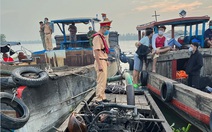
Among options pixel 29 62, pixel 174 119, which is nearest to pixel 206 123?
pixel 174 119

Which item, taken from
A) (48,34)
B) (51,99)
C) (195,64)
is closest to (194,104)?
(195,64)

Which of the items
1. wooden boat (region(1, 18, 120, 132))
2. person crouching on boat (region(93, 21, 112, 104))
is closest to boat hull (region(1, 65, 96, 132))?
wooden boat (region(1, 18, 120, 132))

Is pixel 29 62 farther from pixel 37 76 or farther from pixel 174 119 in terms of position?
pixel 174 119

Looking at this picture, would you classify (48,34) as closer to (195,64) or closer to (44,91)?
(44,91)

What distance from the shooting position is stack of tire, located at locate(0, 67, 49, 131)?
3467 millimetres

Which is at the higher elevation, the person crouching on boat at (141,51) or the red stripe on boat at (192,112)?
the person crouching on boat at (141,51)

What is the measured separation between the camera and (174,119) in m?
6.55

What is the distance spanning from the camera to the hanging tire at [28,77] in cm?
444

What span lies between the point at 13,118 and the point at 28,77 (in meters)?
1.43

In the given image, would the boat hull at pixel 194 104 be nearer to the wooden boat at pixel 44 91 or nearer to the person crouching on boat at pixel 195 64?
the person crouching on boat at pixel 195 64

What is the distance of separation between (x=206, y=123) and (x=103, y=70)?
278 cm

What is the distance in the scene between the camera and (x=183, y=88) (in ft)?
17.2

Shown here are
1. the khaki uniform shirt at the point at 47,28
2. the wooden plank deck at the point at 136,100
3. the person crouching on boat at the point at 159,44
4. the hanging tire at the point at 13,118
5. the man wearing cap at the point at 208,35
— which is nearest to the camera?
the hanging tire at the point at 13,118

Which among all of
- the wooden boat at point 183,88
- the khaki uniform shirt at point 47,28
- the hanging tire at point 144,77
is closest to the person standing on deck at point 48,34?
the khaki uniform shirt at point 47,28
